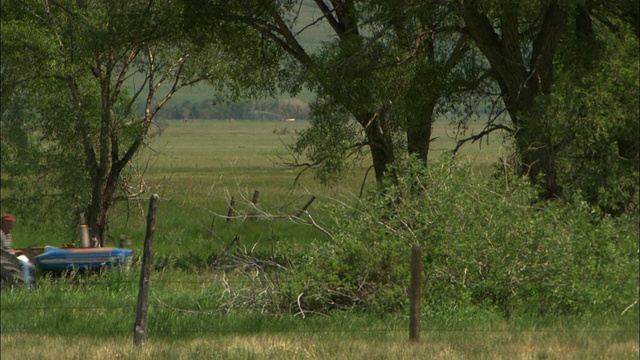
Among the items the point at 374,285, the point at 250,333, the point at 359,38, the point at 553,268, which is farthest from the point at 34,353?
the point at 359,38

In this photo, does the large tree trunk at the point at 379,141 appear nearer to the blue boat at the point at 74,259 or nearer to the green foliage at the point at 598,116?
the green foliage at the point at 598,116

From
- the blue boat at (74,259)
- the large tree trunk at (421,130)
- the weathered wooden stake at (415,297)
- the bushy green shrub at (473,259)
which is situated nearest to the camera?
the weathered wooden stake at (415,297)

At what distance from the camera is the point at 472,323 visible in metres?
10.4

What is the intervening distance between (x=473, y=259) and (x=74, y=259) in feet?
19.0

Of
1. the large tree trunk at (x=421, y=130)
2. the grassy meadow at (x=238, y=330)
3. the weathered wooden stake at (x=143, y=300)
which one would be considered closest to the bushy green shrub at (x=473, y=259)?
the grassy meadow at (x=238, y=330)

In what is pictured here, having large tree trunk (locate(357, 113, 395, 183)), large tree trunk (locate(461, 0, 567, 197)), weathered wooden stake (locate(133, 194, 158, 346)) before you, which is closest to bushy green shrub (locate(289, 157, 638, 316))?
weathered wooden stake (locate(133, 194, 158, 346))

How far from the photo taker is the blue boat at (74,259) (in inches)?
548

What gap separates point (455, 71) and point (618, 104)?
13.2 ft

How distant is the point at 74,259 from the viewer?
1397 cm

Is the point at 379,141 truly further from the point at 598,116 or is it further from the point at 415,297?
the point at 415,297

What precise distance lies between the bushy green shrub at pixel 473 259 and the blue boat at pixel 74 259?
3.50m

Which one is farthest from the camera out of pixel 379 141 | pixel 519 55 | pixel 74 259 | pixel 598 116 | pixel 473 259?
pixel 379 141

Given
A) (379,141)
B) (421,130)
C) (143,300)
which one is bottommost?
(143,300)

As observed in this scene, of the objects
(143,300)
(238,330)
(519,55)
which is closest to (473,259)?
(238,330)
